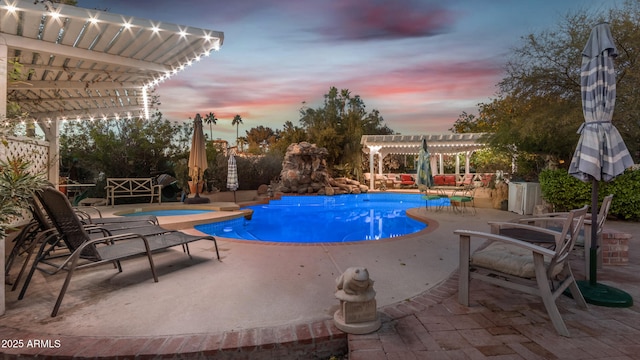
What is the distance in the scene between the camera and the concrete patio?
6.24 ft

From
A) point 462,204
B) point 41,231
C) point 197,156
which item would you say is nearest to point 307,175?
point 197,156

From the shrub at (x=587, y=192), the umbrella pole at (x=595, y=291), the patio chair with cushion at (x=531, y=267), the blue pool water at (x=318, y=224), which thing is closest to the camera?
the patio chair with cushion at (x=531, y=267)

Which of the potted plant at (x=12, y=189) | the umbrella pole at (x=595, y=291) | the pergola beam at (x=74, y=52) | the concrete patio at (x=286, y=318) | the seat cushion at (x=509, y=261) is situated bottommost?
the concrete patio at (x=286, y=318)

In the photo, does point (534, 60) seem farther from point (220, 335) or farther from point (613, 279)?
point (220, 335)

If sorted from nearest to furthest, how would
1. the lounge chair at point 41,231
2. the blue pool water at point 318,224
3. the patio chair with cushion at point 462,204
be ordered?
1. the lounge chair at point 41,231
2. the blue pool water at point 318,224
3. the patio chair with cushion at point 462,204

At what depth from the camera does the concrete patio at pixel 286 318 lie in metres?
1.90

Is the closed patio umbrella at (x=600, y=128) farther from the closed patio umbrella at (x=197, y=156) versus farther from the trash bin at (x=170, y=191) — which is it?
the trash bin at (x=170, y=191)

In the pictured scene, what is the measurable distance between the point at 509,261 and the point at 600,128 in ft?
4.95

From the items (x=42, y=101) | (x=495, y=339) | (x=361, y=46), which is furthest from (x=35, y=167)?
(x=361, y=46)

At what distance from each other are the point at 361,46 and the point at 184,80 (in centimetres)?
1270

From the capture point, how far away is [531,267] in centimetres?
221

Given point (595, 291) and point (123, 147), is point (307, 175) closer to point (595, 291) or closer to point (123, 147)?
point (123, 147)

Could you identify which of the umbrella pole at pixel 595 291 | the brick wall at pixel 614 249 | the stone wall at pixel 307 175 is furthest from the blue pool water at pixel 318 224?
the umbrella pole at pixel 595 291

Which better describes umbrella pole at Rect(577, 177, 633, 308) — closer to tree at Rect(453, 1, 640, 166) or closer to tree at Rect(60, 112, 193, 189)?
tree at Rect(453, 1, 640, 166)
